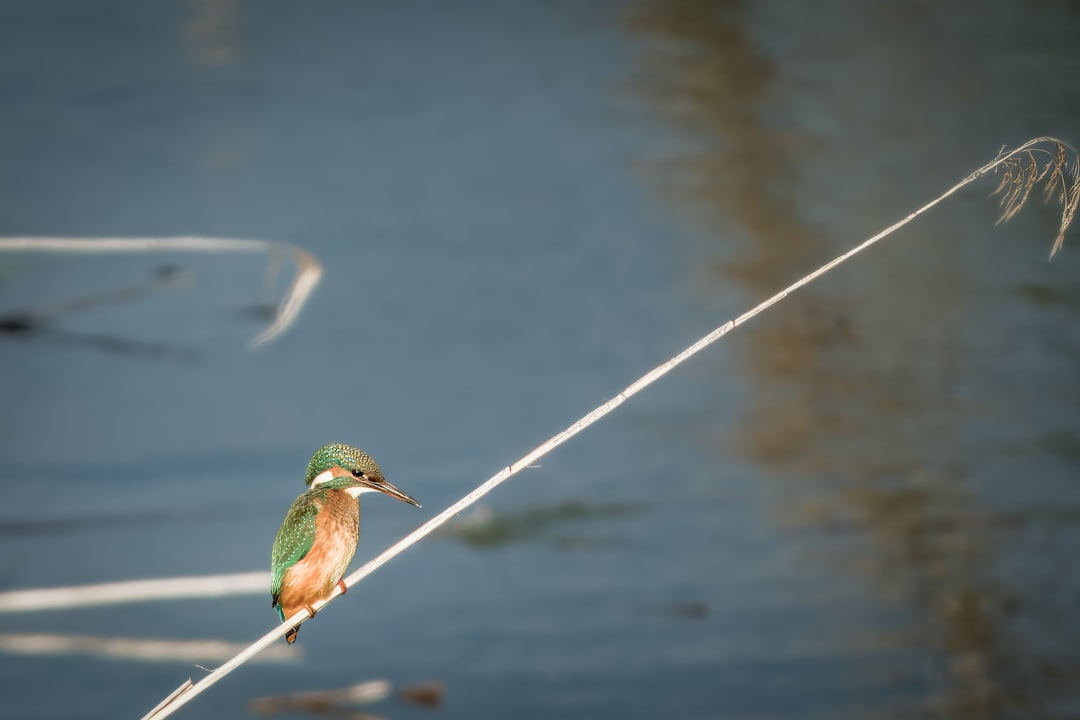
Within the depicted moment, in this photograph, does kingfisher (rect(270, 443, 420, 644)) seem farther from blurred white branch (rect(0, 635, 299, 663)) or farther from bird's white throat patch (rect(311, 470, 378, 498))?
blurred white branch (rect(0, 635, 299, 663))

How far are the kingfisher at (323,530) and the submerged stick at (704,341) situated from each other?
1.6 inches

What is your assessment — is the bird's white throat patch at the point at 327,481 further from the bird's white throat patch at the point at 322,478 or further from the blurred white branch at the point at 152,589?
the blurred white branch at the point at 152,589

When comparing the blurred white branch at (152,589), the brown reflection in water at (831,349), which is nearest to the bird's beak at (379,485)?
the blurred white branch at (152,589)

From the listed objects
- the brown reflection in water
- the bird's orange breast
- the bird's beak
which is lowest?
the bird's orange breast

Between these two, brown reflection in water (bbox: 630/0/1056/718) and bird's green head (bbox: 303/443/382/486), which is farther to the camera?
brown reflection in water (bbox: 630/0/1056/718)

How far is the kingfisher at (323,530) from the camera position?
915 mm

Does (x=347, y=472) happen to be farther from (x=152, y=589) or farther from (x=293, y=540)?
(x=152, y=589)

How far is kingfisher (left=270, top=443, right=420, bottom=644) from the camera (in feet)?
3.00

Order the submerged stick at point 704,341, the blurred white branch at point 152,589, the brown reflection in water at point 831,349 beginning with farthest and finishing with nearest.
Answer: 1. the brown reflection in water at point 831,349
2. the blurred white branch at point 152,589
3. the submerged stick at point 704,341

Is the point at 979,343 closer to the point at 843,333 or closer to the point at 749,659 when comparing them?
the point at 843,333

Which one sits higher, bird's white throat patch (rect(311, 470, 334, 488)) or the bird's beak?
bird's white throat patch (rect(311, 470, 334, 488))

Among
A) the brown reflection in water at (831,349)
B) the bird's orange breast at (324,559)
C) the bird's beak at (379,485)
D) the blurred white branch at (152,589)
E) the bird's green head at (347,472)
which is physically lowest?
the bird's orange breast at (324,559)

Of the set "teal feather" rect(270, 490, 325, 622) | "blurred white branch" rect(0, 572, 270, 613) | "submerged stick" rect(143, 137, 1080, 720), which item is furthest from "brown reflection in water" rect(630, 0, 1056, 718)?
"teal feather" rect(270, 490, 325, 622)

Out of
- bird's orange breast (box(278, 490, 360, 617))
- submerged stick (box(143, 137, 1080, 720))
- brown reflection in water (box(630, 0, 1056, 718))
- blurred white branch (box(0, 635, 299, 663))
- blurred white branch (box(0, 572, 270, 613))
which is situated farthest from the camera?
brown reflection in water (box(630, 0, 1056, 718))
